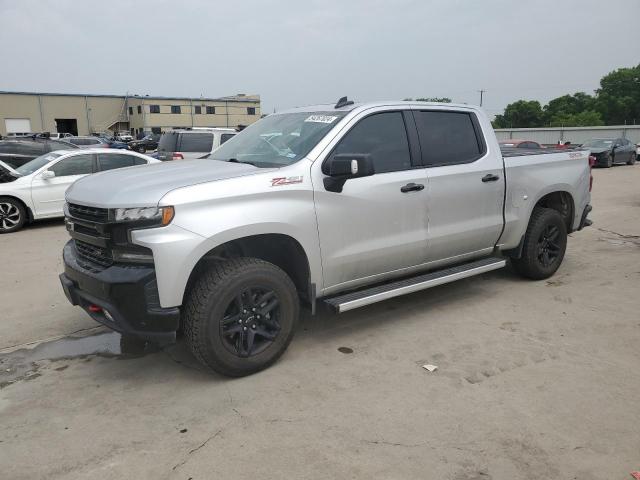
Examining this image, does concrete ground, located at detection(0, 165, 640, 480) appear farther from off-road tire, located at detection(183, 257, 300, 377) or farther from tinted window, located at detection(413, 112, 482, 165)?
tinted window, located at detection(413, 112, 482, 165)

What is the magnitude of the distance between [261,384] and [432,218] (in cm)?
210

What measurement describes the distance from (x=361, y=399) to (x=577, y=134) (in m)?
49.7

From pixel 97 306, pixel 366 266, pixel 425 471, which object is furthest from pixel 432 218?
pixel 97 306

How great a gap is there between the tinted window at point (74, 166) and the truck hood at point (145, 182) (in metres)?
6.63

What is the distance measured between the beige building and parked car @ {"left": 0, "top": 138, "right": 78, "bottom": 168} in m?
62.9

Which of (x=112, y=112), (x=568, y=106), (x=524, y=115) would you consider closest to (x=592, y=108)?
(x=568, y=106)

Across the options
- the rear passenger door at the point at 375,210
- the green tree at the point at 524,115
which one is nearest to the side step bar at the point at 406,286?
the rear passenger door at the point at 375,210

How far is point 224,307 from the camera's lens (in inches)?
136

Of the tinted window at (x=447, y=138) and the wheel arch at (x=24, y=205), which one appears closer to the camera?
the tinted window at (x=447, y=138)

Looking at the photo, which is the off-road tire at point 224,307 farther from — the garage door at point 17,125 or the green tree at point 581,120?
the green tree at point 581,120

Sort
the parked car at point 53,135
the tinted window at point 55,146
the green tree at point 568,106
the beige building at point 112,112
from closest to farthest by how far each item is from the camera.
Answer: the tinted window at point 55,146 < the parked car at point 53,135 < the beige building at point 112,112 < the green tree at point 568,106

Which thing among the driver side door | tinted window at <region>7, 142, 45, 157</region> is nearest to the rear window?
the driver side door

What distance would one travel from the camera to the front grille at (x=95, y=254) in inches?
137

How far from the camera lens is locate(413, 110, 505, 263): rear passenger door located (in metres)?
4.65
